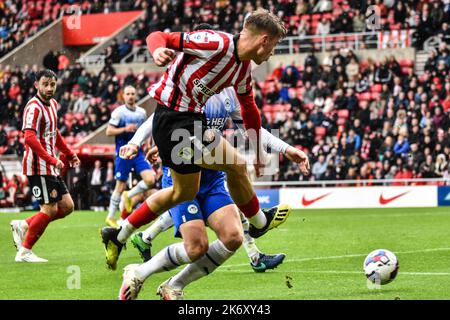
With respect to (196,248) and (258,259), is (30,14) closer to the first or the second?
(258,259)

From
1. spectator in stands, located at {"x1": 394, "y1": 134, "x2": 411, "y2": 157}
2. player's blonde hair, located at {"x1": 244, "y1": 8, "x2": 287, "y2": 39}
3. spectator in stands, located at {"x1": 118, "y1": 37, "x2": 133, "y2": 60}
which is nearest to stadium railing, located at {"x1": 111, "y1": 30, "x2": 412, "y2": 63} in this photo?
spectator in stands, located at {"x1": 394, "y1": 134, "x2": 411, "y2": 157}

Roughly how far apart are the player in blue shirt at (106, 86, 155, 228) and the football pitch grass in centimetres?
105

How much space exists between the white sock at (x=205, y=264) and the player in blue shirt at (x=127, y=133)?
368 inches

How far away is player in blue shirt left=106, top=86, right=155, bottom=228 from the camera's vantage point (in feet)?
55.5

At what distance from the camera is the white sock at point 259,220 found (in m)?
8.85

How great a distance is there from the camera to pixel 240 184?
26.7 ft

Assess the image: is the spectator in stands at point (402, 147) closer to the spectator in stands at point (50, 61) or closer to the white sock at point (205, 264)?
the spectator in stands at point (50, 61)

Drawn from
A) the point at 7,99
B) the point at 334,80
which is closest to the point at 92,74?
the point at 7,99

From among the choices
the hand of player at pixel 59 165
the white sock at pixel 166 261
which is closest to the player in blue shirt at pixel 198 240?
the white sock at pixel 166 261

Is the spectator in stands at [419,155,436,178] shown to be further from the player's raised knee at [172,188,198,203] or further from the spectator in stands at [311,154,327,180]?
the player's raised knee at [172,188,198,203]

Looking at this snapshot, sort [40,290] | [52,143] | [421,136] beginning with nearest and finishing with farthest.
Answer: [40,290] → [52,143] → [421,136]
